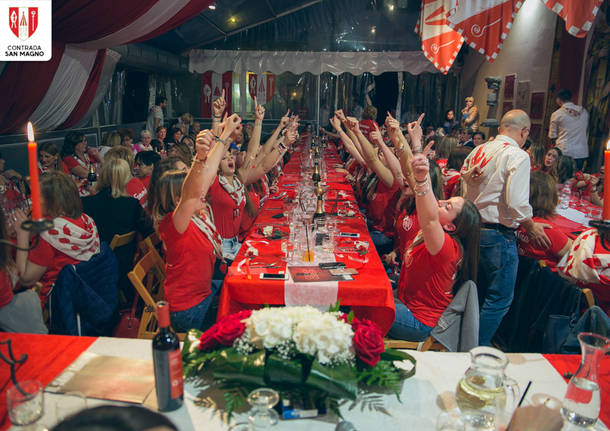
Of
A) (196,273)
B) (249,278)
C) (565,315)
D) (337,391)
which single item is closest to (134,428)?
(337,391)

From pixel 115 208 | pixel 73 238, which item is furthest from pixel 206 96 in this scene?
pixel 73 238

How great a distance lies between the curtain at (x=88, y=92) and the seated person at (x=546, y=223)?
20.1 feet

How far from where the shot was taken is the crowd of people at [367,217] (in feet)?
7.61

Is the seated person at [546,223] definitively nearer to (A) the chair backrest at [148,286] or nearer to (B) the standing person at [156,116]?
(A) the chair backrest at [148,286]

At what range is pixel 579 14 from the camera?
4078 mm

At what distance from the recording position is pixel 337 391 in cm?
119

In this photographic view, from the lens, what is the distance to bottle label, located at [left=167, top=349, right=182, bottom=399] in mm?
1205

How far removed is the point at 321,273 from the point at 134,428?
5.78 feet

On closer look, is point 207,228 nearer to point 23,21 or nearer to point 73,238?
point 73,238

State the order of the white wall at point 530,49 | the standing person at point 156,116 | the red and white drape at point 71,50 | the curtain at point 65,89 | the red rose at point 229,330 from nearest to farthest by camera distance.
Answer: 1. the red rose at point 229,330
2. the red and white drape at point 71,50
3. the curtain at point 65,89
4. the white wall at point 530,49
5. the standing person at point 156,116

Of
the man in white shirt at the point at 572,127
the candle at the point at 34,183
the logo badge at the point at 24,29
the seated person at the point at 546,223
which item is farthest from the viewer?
the man in white shirt at the point at 572,127

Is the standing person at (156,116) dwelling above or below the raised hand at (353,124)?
above

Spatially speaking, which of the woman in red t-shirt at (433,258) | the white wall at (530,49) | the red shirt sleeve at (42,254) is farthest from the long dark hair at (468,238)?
the white wall at (530,49)

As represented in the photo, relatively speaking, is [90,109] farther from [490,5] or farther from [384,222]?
[490,5]
